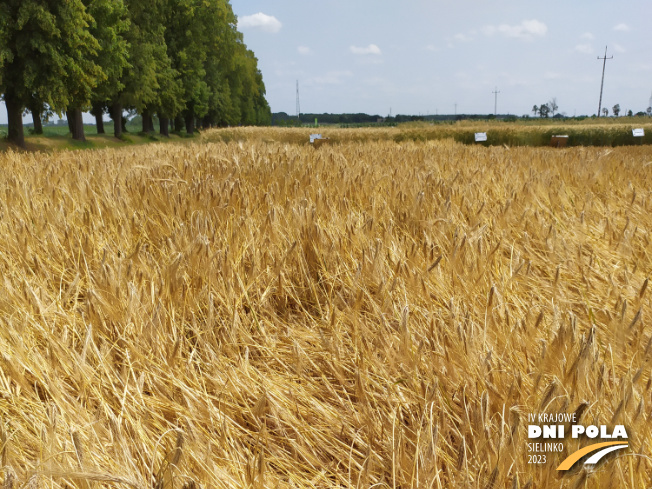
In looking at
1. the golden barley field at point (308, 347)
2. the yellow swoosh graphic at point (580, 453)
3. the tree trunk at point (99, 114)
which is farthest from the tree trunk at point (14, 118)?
the yellow swoosh graphic at point (580, 453)

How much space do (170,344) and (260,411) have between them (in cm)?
41

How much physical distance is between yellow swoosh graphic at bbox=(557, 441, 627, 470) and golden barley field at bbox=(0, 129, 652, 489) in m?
0.02

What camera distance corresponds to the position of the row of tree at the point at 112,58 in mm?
15906

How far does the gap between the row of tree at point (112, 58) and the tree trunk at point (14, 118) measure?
0.04 meters

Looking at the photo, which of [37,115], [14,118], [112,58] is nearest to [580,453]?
[14,118]

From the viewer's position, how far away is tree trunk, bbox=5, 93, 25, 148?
17469 millimetres

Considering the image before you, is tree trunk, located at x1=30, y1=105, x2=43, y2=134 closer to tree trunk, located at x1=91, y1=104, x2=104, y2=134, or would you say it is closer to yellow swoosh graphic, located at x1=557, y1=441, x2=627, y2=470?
tree trunk, located at x1=91, y1=104, x2=104, y2=134

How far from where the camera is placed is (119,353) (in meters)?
1.26

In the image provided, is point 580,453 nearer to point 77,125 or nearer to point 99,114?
point 77,125

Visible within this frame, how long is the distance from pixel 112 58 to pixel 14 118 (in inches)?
233

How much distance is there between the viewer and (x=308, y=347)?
1.38m

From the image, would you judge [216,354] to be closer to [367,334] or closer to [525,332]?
[367,334]

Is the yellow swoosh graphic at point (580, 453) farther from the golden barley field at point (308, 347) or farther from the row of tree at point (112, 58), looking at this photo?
the row of tree at point (112, 58)

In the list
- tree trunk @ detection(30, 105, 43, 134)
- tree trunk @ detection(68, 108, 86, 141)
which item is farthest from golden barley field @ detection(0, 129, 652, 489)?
tree trunk @ detection(68, 108, 86, 141)
